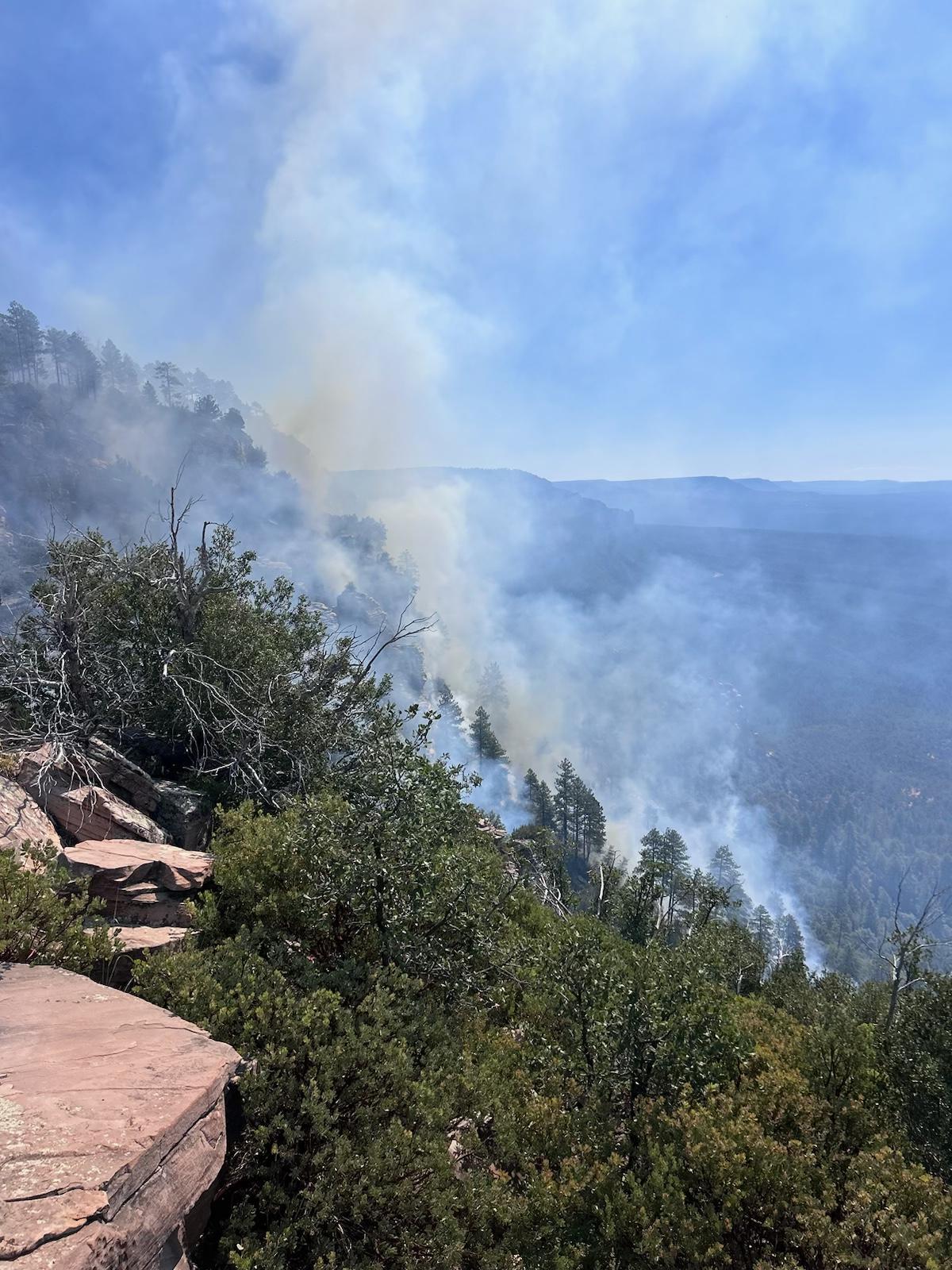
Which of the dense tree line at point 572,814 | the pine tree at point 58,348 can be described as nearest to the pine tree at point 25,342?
the pine tree at point 58,348

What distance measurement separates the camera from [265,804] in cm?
1733

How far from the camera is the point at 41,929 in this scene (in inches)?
291

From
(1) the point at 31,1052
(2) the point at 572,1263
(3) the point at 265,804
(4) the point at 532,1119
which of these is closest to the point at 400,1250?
(2) the point at 572,1263

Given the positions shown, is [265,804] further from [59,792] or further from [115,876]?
[115,876]

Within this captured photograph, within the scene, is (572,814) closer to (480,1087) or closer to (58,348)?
(480,1087)

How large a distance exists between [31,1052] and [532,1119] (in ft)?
20.1

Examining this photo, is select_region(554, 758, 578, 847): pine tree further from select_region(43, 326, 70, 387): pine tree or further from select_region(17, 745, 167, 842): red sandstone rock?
select_region(43, 326, 70, 387): pine tree

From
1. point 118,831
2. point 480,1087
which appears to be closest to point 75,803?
point 118,831

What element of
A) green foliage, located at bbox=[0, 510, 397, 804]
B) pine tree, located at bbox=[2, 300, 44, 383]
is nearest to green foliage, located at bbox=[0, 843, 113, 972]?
green foliage, located at bbox=[0, 510, 397, 804]

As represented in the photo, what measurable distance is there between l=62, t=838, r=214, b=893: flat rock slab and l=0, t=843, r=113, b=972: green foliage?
271 centimetres

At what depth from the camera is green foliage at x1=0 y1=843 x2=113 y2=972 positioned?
706 centimetres

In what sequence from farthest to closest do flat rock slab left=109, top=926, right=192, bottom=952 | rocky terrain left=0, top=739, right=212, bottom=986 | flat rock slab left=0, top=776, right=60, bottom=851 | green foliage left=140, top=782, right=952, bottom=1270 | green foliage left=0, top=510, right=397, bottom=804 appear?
green foliage left=0, top=510, right=397, bottom=804 < flat rock slab left=0, top=776, right=60, bottom=851 < rocky terrain left=0, top=739, right=212, bottom=986 < flat rock slab left=109, top=926, right=192, bottom=952 < green foliage left=140, top=782, right=952, bottom=1270

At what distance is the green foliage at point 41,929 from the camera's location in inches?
278

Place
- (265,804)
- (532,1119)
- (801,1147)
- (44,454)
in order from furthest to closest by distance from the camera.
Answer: (44,454)
(265,804)
(532,1119)
(801,1147)
